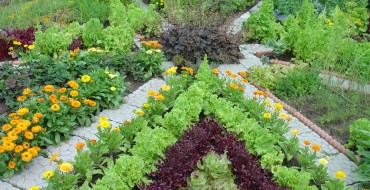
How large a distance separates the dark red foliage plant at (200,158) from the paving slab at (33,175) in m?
0.99

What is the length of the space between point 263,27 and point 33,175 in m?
4.90

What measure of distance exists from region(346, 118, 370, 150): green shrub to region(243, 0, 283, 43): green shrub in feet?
10.2

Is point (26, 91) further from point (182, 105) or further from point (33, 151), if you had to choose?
point (182, 105)

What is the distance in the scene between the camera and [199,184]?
12.5ft

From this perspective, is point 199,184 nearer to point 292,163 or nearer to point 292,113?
point 292,163

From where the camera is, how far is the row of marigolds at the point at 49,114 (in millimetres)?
4086

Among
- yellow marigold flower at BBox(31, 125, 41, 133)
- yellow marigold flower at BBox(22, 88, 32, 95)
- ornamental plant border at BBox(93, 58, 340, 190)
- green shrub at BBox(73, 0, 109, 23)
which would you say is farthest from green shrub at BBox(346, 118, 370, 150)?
green shrub at BBox(73, 0, 109, 23)

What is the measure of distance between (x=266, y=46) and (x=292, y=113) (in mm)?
2043

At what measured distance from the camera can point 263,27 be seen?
774cm

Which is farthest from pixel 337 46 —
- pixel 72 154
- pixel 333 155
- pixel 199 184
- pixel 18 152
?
pixel 18 152

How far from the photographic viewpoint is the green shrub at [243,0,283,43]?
7.75m

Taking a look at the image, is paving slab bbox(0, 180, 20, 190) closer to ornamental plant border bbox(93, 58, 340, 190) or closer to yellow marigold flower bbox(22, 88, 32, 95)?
ornamental plant border bbox(93, 58, 340, 190)

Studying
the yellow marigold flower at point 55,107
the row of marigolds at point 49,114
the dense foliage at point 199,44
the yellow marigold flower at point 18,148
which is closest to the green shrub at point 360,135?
the dense foliage at point 199,44

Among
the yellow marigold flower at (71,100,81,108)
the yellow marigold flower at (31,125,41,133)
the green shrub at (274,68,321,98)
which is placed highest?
the yellow marigold flower at (31,125,41,133)
